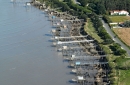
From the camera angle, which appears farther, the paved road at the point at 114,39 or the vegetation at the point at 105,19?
the paved road at the point at 114,39

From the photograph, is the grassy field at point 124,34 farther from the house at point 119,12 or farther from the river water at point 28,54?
the river water at point 28,54

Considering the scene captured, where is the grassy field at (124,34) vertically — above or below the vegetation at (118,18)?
below

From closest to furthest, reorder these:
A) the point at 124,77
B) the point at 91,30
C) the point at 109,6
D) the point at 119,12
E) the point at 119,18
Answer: the point at 124,77, the point at 91,30, the point at 119,18, the point at 119,12, the point at 109,6

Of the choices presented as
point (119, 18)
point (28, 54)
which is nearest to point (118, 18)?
point (119, 18)

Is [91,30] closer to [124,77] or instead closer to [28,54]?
[28,54]

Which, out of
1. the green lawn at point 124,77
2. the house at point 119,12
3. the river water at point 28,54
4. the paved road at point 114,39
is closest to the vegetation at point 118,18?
the house at point 119,12

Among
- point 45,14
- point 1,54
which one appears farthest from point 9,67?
point 45,14
